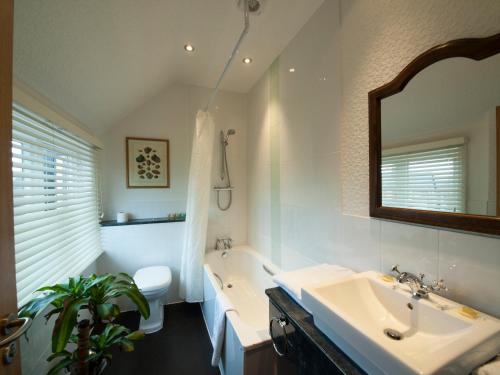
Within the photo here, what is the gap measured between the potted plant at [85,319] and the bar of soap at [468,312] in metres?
1.38

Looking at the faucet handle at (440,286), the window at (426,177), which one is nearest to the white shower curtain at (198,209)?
the window at (426,177)

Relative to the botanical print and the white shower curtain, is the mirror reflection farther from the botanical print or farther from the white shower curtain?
the botanical print

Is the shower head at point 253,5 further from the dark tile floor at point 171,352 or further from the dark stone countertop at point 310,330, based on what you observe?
the dark tile floor at point 171,352

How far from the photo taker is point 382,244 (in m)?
1.07

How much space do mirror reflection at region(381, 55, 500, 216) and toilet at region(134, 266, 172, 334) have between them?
2.01 m

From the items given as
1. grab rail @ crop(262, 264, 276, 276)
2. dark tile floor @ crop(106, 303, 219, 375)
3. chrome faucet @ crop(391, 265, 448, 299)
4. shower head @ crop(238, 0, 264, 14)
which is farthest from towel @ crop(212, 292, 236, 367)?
shower head @ crop(238, 0, 264, 14)

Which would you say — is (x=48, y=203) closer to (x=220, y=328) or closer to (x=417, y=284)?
(x=220, y=328)

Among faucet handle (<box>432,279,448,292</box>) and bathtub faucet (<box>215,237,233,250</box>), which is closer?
faucet handle (<box>432,279,448,292</box>)

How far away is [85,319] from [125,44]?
1731 mm

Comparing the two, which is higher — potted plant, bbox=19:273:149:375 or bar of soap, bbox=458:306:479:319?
bar of soap, bbox=458:306:479:319

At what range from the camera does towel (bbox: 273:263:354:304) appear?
1034mm

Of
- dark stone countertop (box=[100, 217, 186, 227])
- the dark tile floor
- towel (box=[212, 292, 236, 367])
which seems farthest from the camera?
dark stone countertop (box=[100, 217, 186, 227])

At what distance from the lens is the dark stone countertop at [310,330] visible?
0.66 m

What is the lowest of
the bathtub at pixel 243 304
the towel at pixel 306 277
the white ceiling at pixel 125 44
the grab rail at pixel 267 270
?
the bathtub at pixel 243 304
